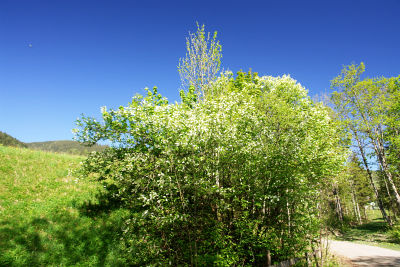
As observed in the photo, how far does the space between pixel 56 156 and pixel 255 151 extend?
21.6 metres

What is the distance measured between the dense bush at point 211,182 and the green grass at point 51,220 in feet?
11.2

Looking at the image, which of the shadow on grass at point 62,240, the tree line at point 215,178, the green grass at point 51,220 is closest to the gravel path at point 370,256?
the tree line at point 215,178

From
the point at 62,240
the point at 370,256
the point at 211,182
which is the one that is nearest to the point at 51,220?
the point at 62,240

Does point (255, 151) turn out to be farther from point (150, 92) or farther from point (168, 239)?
point (150, 92)

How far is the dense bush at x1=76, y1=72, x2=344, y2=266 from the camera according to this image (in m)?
7.83

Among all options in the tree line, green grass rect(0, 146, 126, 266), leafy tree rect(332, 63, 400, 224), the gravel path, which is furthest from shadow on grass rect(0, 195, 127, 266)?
leafy tree rect(332, 63, 400, 224)

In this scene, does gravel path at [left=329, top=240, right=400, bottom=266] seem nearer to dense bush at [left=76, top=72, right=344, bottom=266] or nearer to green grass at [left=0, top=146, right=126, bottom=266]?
dense bush at [left=76, top=72, right=344, bottom=266]

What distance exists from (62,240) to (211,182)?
367 inches

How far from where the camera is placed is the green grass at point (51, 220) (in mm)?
10203

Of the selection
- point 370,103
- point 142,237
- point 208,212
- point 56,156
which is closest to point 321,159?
point 208,212

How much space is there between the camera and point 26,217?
12070 millimetres

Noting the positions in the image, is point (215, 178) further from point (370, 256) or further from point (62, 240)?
point (370, 256)

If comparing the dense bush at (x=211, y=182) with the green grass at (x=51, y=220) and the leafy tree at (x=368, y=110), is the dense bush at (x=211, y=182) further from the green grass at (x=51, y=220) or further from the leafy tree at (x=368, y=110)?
the leafy tree at (x=368, y=110)

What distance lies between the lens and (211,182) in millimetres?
8344
